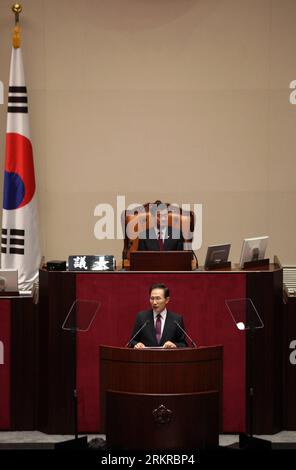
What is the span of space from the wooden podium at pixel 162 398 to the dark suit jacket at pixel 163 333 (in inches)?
28.6

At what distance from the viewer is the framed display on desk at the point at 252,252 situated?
7.80 meters

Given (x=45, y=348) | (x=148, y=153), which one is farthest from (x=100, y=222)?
(x=45, y=348)

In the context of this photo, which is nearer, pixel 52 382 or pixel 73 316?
pixel 73 316

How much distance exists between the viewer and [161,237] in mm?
8766

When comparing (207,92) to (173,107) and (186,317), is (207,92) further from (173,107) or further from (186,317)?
(186,317)

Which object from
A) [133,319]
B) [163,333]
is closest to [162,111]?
[133,319]

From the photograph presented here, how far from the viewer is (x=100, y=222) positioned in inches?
415

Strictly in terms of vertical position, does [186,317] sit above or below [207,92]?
below

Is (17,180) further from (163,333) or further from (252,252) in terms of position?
(163,333)

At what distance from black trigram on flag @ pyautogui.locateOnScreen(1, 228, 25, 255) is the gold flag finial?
1.92 meters

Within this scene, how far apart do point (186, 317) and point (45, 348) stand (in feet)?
3.78

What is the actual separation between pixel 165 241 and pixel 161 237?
5cm

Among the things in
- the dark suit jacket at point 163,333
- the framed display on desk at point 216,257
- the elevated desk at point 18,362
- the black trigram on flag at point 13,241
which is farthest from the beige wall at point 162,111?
the dark suit jacket at point 163,333

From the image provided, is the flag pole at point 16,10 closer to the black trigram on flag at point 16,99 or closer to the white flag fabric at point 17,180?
the white flag fabric at point 17,180
